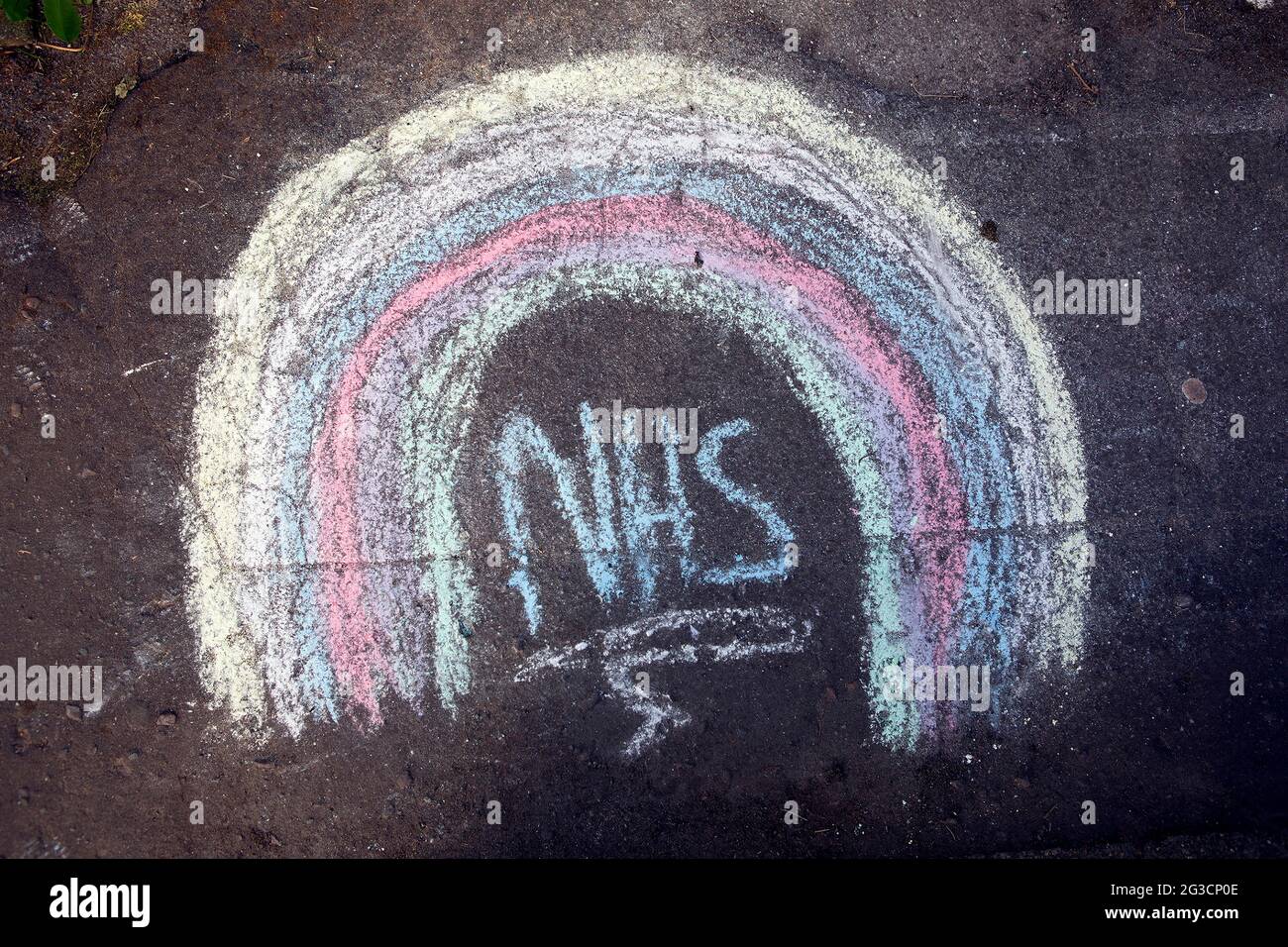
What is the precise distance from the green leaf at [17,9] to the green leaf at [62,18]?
0.07 meters

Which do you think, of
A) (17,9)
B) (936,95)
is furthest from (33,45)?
(936,95)

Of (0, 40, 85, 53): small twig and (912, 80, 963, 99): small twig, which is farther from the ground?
(0, 40, 85, 53): small twig

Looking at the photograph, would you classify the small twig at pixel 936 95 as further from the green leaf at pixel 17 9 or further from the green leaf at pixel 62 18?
the green leaf at pixel 17 9

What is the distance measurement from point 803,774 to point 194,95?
3.85 metres

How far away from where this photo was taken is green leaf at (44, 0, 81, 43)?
127 inches

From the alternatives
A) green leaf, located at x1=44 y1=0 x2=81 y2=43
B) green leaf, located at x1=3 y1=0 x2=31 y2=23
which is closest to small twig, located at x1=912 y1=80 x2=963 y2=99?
green leaf, located at x1=44 y1=0 x2=81 y2=43

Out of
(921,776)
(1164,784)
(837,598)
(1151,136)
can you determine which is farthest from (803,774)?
(1151,136)

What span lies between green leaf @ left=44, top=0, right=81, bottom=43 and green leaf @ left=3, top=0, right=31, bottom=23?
70mm

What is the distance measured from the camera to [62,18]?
10.6 ft

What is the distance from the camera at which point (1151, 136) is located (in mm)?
3438

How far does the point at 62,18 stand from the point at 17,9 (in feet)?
0.54

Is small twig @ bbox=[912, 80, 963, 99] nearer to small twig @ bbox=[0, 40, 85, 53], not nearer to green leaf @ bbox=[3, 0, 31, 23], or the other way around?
small twig @ bbox=[0, 40, 85, 53]
